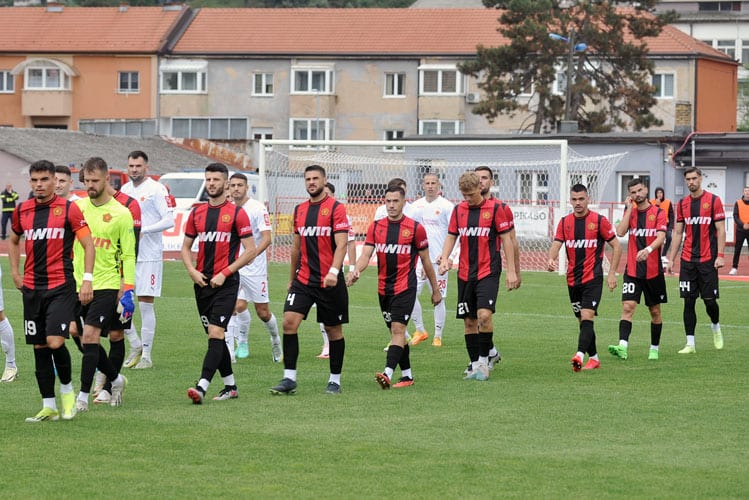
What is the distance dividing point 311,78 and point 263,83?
117 inches

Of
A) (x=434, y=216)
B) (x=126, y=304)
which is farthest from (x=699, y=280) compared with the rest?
(x=126, y=304)

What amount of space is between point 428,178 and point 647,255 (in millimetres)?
3246

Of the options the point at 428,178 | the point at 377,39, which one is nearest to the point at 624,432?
the point at 428,178

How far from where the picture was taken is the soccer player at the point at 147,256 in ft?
46.5

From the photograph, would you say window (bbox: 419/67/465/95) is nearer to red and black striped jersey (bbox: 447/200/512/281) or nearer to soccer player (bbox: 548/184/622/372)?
soccer player (bbox: 548/184/622/372)

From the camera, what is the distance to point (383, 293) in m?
12.8

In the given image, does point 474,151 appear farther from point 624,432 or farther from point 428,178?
point 624,432

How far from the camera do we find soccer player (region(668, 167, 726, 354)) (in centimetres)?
1585

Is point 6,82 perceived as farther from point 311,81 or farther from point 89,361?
point 89,361

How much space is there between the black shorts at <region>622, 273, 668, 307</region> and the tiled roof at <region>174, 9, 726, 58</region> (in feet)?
196

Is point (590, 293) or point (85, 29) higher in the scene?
point (85, 29)

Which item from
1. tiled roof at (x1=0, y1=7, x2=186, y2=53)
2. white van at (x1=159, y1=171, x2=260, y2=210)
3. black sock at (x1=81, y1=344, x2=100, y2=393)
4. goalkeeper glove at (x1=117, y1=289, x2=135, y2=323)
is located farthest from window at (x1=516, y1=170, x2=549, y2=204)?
tiled roof at (x1=0, y1=7, x2=186, y2=53)

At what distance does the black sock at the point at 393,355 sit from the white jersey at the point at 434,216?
16.3 ft

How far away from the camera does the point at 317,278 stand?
476 inches
